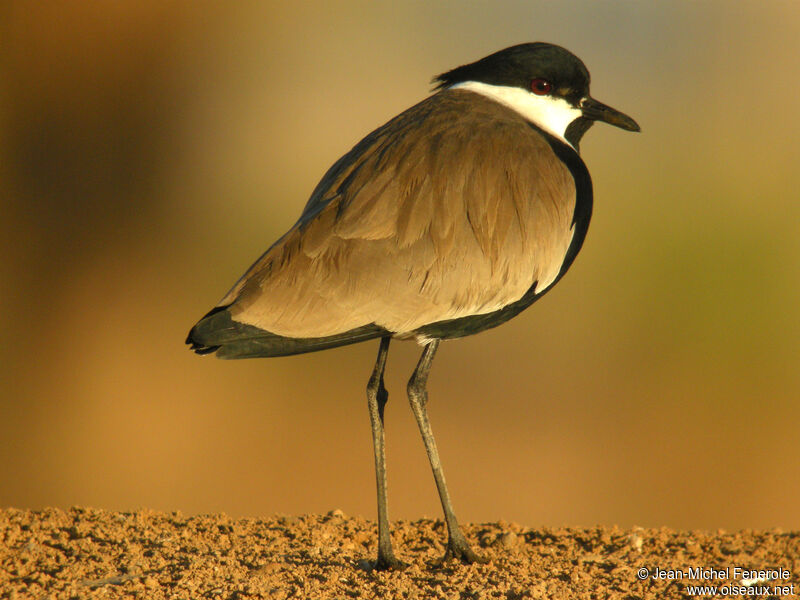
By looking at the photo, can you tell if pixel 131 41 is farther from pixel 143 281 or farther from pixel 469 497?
pixel 469 497

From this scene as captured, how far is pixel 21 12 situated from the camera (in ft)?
51.6

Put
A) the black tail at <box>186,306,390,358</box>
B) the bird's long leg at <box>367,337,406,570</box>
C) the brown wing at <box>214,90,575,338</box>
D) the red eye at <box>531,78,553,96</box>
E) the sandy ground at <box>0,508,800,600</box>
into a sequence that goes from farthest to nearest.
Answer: the red eye at <box>531,78,553,96</box>
the bird's long leg at <box>367,337,406,570</box>
the brown wing at <box>214,90,575,338</box>
the black tail at <box>186,306,390,358</box>
the sandy ground at <box>0,508,800,600</box>

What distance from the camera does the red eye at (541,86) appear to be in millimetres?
5785

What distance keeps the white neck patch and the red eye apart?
2cm

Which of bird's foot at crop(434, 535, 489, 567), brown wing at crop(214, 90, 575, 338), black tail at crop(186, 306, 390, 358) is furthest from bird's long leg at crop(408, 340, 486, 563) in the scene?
black tail at crop(186, 306, 390, 358)

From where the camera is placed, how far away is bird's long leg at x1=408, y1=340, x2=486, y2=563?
507cm

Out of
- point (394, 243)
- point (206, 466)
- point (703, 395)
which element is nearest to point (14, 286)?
point (206, 466)

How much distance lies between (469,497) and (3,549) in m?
6.84

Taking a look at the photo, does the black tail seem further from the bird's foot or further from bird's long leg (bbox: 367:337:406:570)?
the bird's foot

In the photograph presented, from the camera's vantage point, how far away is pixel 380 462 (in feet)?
16.4

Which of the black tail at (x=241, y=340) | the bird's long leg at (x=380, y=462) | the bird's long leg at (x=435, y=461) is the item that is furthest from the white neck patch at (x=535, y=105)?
the black tail at (x=241, y=340)

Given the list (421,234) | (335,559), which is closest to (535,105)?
(421,234)

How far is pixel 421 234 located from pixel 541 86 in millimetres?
1423

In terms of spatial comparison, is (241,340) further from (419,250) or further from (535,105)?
(535,105)
